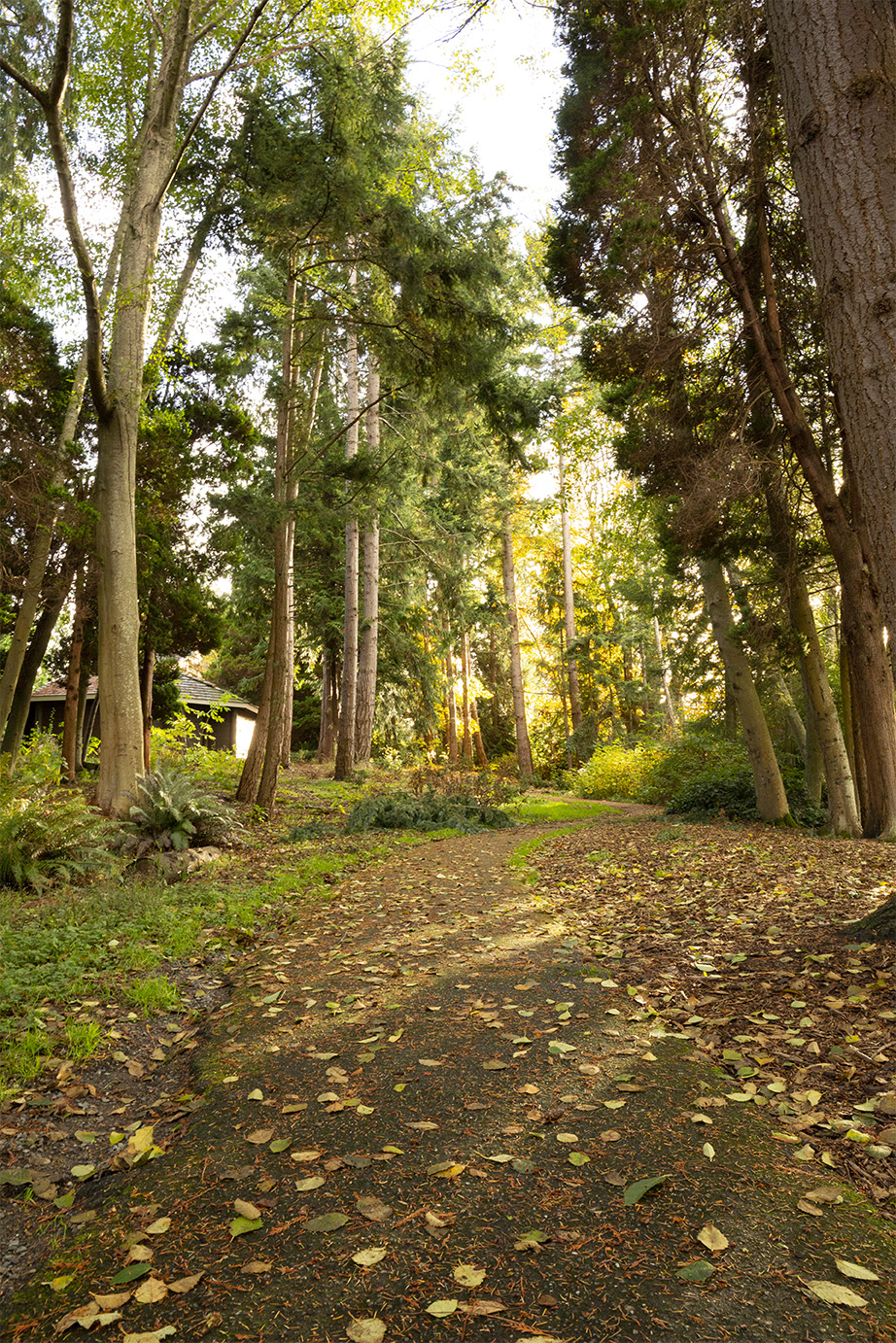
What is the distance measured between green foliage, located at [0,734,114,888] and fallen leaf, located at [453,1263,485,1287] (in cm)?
567

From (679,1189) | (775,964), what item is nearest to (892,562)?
(775,964)

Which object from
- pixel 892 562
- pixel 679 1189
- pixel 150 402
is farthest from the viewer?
pixel 150 402

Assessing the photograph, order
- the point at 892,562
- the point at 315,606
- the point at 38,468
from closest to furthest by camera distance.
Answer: the point at 892,562
the point at 38,468
the point at 315,606

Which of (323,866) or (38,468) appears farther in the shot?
(38,468)

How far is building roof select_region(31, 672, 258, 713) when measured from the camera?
2623 cm

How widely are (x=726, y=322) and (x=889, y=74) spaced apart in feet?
24.3

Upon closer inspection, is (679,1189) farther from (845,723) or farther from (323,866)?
(845,723)

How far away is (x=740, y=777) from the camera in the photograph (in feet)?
43.0

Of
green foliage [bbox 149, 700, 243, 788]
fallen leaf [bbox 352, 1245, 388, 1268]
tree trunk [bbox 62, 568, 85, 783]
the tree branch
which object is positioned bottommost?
fallen leaf [bbox 352, 1245, 388, 1268]

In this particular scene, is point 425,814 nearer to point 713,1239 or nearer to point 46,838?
point 46,838

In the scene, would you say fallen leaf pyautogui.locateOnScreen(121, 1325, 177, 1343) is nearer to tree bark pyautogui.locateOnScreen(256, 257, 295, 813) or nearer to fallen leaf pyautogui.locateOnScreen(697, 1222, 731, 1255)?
fallen leaf pyautogui.locateOnScreen(697, 1222, 731, 1255)

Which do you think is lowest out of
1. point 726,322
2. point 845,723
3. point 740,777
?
point 740,777

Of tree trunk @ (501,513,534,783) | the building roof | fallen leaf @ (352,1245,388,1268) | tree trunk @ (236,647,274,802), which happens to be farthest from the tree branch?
the building roof

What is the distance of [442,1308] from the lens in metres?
1.99
